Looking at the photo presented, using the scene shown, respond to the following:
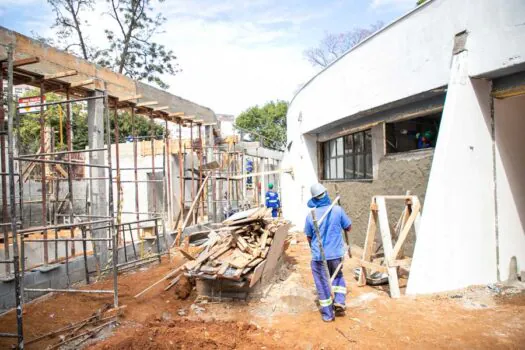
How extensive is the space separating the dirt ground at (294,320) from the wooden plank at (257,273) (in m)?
0.36

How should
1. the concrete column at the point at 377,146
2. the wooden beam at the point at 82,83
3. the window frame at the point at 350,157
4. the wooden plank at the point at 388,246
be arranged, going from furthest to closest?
the window frame at the point at 350,157
the concrete column at the point at 377,146
the wooden beam at the point at 82,83
the wooden plank at the point at 388,246

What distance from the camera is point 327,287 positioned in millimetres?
5012

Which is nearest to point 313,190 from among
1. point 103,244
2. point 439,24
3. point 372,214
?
point 372,214

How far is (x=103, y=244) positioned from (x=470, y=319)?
7050mm

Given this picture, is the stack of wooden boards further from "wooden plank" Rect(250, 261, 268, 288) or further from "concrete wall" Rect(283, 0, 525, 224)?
"concrete wall" Rect(283, 0, 525, 224)

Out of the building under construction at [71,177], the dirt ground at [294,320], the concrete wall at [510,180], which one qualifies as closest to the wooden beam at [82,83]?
the building under construction at [71,177]

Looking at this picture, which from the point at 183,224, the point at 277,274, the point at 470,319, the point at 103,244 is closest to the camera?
the point at 470,319

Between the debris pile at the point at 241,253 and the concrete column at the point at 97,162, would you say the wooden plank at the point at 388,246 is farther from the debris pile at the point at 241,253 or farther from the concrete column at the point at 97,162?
the concrete column at the point at 97,162

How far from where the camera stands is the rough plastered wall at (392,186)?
6.36m

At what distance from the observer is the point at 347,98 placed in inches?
339

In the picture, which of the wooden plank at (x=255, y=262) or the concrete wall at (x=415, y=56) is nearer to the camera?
the concrete wall at (x=415, y=56)

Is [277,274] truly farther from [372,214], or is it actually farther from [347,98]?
[347,98]

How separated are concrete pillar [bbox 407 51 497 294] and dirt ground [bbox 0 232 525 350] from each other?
0.29 metres

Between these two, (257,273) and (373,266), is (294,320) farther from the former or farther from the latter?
(373,266)
